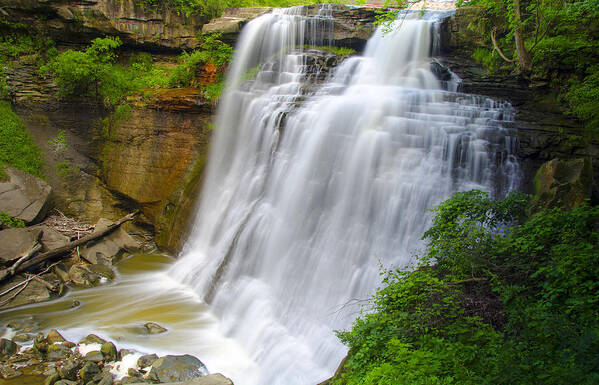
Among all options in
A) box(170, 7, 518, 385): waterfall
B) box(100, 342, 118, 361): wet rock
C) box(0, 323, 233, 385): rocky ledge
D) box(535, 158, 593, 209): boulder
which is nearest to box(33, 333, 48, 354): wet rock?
box(0, 323, 233, 385): rocky ledge

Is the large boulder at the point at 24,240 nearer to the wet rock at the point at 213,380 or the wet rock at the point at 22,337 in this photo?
the wet rock at the point at 22,337

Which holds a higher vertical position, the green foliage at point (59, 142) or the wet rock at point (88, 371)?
the green foliage at point (59, 142)

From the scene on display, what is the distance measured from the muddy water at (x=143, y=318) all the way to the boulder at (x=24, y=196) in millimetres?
2893

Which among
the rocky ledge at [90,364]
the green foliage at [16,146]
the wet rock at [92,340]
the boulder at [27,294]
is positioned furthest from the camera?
the green foliage at [16,146]

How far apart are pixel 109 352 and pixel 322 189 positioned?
15.5 feet

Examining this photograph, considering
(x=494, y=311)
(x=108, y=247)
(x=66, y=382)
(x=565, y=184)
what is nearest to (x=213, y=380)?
(x=66, y=382)

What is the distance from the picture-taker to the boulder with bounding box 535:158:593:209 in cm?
519

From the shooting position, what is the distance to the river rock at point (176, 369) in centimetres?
520

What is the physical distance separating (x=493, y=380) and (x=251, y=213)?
20.5 ft

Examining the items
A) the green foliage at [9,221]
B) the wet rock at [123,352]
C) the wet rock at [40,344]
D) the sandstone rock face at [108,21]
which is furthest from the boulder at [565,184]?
the sandstone rock face at [108,21]

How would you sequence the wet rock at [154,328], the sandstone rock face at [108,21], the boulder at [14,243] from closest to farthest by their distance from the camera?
the wet rock at [154,328], the boulder at [14,243], the sandstone rock face at [108,21]

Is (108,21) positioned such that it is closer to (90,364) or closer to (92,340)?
(92,340)

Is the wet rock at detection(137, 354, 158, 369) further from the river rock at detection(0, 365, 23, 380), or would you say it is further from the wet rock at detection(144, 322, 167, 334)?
the river rock at detection(0, 365, 23, 380)

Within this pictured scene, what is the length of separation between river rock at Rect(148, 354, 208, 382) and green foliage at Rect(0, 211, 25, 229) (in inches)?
242
